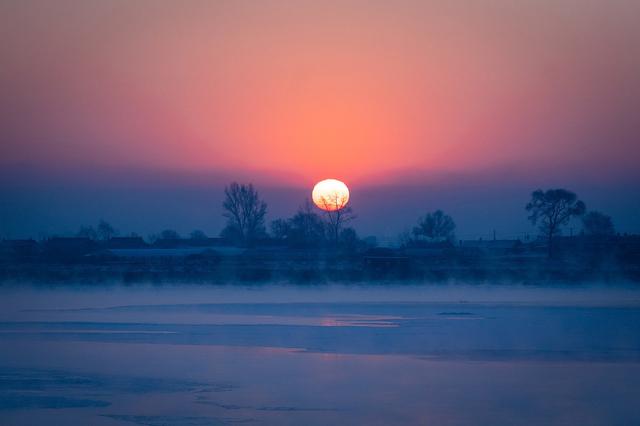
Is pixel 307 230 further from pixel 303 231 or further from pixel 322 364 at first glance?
pixel 322 364

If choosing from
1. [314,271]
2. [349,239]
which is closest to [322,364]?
[314,271]

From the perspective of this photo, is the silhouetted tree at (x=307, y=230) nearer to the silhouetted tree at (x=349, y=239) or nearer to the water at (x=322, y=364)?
the silhouetted tree at (x=349, y=239)

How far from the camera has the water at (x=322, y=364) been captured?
412 inches

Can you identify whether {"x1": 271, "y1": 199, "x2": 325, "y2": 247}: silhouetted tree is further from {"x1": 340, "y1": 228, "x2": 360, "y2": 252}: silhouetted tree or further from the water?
the water

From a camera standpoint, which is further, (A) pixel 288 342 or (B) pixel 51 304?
(B) pixel 51 304

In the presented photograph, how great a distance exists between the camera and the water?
1045cm

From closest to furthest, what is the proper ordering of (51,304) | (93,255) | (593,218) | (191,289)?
(51,304) < (191,289) < (93,255) < (593,218)

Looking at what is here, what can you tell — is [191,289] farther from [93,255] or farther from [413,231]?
[413,231]

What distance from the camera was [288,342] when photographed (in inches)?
639

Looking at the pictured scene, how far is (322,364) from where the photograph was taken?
1376 centimetres

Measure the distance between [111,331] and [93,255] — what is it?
143 ft

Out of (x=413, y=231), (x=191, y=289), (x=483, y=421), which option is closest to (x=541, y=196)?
(x=413, y=231)

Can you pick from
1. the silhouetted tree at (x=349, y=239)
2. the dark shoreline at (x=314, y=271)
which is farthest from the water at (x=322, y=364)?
the silhouetted tree at (x=349, y=239)

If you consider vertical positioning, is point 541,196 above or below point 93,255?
above
